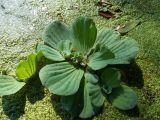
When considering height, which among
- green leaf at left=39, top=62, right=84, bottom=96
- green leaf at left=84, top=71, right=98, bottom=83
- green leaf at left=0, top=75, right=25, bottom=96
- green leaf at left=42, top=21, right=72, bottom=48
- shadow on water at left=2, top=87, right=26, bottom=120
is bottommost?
Result: shadow on water at left=2, top=87, right=26, bottom=120

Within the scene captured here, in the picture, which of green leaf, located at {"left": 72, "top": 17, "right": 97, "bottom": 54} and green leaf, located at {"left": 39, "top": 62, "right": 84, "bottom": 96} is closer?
green leaf, located at {"left": 39, "top": 62, "right": 84, "bottom": 96}

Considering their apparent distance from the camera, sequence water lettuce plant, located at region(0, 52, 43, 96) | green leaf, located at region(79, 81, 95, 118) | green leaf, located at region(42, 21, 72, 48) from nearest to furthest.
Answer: green leaf, located at region(79, 81, 95, 118), water lettuce plant, located at region(0, 52, 43, 96), green leaf, located at region(42, 21, 72, 48)

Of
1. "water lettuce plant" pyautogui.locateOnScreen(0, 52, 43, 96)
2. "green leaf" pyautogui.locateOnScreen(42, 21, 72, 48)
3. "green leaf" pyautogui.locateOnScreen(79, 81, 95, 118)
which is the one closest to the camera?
"green leaf" pyautogui.locateOnScreen(79, 81, 95, 118)

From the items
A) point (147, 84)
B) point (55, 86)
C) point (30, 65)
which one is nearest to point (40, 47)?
point (30, 65)

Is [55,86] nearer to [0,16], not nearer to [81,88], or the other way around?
[81,88]

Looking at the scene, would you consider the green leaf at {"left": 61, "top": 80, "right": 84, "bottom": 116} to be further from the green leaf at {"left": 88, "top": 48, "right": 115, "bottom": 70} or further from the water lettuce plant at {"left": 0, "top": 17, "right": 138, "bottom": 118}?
the green leaf at {"left": 88, "top": 48, "right": 115, "bottom": 70}

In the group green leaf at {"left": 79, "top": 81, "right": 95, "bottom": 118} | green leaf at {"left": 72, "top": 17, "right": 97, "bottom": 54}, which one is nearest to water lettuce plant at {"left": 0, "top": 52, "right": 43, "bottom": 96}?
green leaf at {"left": 72, "top": 17, "right": 97, "bottom": 54}

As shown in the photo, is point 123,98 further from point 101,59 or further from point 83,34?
point 83,34
